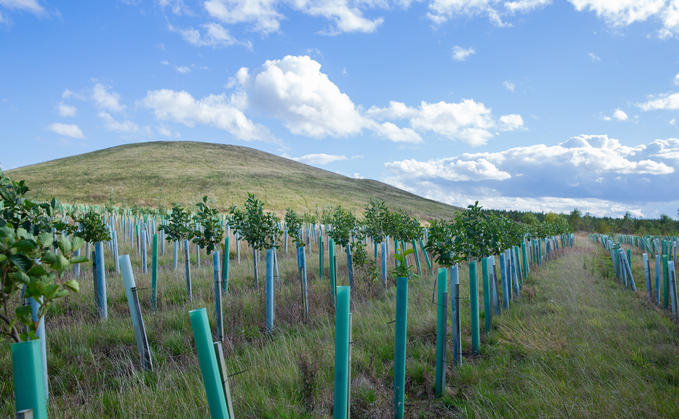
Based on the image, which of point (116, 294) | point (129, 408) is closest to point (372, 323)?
point (129, 408)

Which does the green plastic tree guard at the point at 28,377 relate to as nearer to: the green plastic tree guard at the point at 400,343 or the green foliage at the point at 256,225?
the green plastic tree guard at the point at 400,343

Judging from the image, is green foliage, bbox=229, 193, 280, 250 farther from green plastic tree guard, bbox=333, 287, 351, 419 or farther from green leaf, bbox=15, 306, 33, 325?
green leaf, bbox=15, 306, 33, 325

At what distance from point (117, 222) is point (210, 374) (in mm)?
25278

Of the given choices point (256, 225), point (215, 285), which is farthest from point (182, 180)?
point (215, 285)

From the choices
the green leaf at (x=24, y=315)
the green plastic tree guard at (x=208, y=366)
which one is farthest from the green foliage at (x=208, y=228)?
the green leaf at (x=24, y=315)

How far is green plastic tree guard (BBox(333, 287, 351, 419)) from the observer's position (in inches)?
93.9

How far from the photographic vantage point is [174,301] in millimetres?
6273

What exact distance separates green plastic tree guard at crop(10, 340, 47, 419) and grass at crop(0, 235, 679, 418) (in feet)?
4.85

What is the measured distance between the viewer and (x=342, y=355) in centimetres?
245

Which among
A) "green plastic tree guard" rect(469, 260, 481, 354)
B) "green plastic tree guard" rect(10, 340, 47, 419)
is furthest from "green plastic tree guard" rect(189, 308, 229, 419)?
"green plastic tree guard" rect(469, 260, 481, 354)

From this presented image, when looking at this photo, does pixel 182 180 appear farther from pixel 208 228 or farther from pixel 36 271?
pixel 36 271

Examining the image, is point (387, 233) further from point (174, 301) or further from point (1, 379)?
point (1, 379)

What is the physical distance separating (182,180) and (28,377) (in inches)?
2222

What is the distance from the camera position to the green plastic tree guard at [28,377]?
1.45 m
